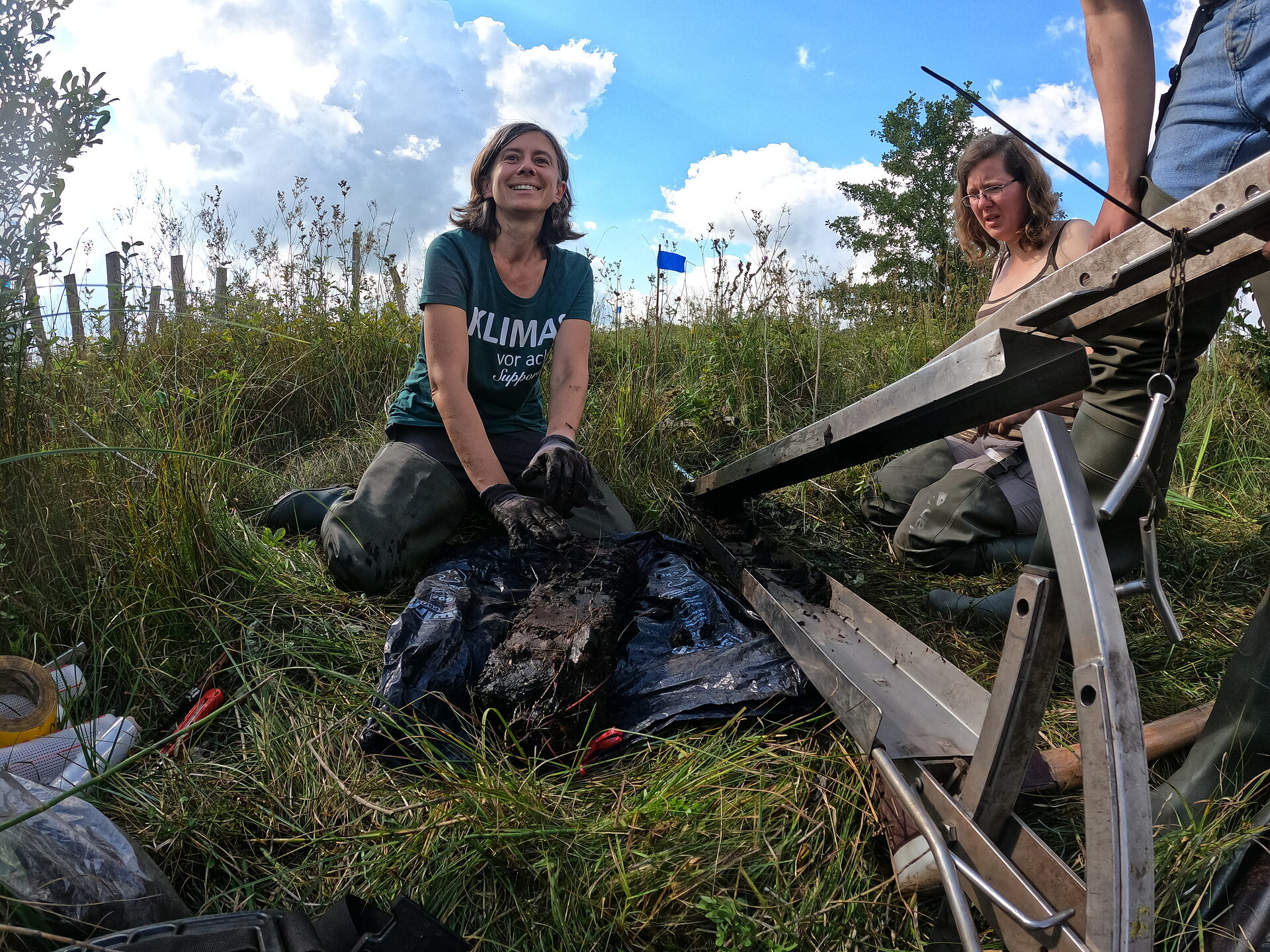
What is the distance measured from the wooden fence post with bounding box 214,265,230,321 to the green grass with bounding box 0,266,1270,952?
0.38 meters

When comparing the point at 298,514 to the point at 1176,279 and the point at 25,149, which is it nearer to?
the point at 25,149

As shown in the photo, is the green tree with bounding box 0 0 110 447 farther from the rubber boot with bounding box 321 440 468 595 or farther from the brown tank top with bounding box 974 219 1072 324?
the brown tank top with bounding box 974 219 1072 324

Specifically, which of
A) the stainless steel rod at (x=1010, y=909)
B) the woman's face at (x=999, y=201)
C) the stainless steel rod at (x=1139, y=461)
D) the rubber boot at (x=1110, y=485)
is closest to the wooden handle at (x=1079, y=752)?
the rubber boot at (x=1110, y=485)

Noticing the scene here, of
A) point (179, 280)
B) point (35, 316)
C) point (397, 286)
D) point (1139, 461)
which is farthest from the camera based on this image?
point (397, 286)

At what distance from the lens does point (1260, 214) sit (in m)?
1.09

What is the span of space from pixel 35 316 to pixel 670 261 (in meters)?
2.61

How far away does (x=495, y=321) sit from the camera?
2.95 m

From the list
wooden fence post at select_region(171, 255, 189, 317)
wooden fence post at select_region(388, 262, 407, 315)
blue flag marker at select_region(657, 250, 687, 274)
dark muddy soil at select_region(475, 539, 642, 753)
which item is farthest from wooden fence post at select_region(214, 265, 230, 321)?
dark muddy soil at select_region(475, 539, 642, 753)

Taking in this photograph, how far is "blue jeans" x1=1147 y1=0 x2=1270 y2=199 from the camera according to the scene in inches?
60.8

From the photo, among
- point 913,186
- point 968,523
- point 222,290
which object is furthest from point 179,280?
point 913,186

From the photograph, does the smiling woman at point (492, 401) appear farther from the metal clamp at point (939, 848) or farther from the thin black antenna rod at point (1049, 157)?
the thin black antenna rod at point (1049, 157)

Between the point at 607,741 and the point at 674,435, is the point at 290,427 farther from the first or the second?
the point at 607,741

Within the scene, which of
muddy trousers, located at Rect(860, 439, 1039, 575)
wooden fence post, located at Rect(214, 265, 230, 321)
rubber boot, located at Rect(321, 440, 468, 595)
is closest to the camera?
rubber boot, located at Rect(321, 440, 468, 595)

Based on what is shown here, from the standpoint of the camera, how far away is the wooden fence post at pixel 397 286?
537 centimetres
